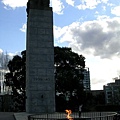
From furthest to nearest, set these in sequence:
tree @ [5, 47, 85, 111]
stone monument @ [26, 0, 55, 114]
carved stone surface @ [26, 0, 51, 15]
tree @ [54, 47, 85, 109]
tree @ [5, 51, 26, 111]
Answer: tree @ [5, 51, 26, 111]
tree @ [5, 47, 85, 111]
tree @ [54, 47, 85, 109]
carved stone surface @ [26, 0, 51, 15]
stone monument @ [26, 0, 55, 114]

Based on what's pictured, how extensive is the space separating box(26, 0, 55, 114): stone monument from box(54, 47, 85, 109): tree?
1407 cm

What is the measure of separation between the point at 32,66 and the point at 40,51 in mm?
2045

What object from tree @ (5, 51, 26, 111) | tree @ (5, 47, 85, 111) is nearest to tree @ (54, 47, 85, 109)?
tree @ (5, 47, 85, 111)

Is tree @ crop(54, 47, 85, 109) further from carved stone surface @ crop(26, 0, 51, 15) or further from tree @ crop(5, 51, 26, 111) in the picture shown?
carved stone surface @ crop(26, 0, 51, 15)

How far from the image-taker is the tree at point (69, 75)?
45.2 m

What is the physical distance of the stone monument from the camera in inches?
1177

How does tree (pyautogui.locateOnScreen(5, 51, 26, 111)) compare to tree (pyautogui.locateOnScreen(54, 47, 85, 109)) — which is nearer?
tree (pyautogui.locateOnScreen(54, 47, 85, 109))

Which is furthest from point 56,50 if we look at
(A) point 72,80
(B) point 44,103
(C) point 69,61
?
(B) point 44,103

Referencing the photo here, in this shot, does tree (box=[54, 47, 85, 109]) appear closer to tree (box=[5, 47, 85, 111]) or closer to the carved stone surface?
tree (box=[5, 47, 85, 111])

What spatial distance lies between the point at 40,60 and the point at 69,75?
609 inches

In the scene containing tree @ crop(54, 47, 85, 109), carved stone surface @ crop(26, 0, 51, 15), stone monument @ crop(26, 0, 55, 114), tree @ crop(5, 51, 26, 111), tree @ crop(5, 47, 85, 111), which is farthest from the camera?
tree @ crop(5, 51, 26, 111)

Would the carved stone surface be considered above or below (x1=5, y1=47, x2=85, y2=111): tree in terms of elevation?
above

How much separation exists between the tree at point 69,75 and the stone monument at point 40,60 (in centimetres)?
1407

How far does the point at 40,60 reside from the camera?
1219 inches
